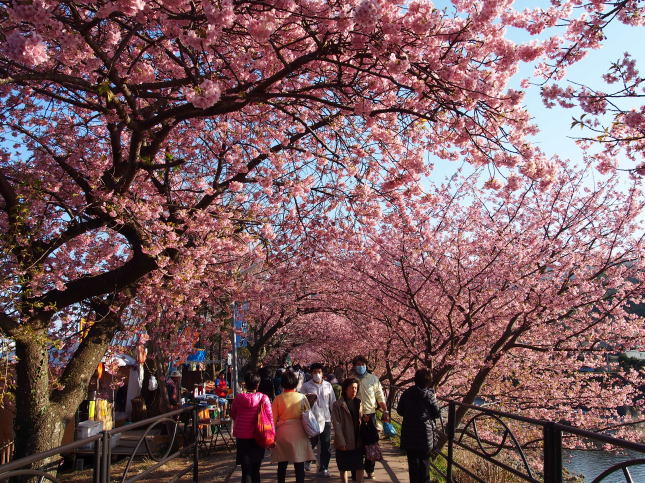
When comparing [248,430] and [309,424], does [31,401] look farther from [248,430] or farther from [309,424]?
[309,424]

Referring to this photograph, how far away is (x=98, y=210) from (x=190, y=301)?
5.30m

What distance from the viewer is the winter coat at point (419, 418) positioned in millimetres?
6359

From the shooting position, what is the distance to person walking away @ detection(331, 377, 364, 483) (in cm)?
703

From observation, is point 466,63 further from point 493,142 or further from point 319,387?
point 319,387

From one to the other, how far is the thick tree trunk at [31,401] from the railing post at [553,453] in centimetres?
655


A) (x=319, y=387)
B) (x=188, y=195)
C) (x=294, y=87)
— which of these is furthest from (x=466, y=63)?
(x=188, y=195)

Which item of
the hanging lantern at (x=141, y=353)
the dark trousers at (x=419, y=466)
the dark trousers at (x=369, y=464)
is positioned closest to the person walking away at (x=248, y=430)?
the dark trousers at (x=369, y=464)

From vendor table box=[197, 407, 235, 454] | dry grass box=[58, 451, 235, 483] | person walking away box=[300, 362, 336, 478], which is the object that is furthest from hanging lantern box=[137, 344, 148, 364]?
person walking away box=[300, 362, 336, 478]

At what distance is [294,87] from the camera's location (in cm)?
792

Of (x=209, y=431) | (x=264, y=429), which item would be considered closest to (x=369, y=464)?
(x=264, y=429)

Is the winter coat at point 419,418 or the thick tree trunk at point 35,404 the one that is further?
the thick tree trunk at point 35,404

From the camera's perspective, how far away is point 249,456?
6387 mm

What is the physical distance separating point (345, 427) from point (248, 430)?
1413 millimetres

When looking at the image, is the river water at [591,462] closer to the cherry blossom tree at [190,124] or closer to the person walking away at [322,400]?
the person walking away at [322,400]
